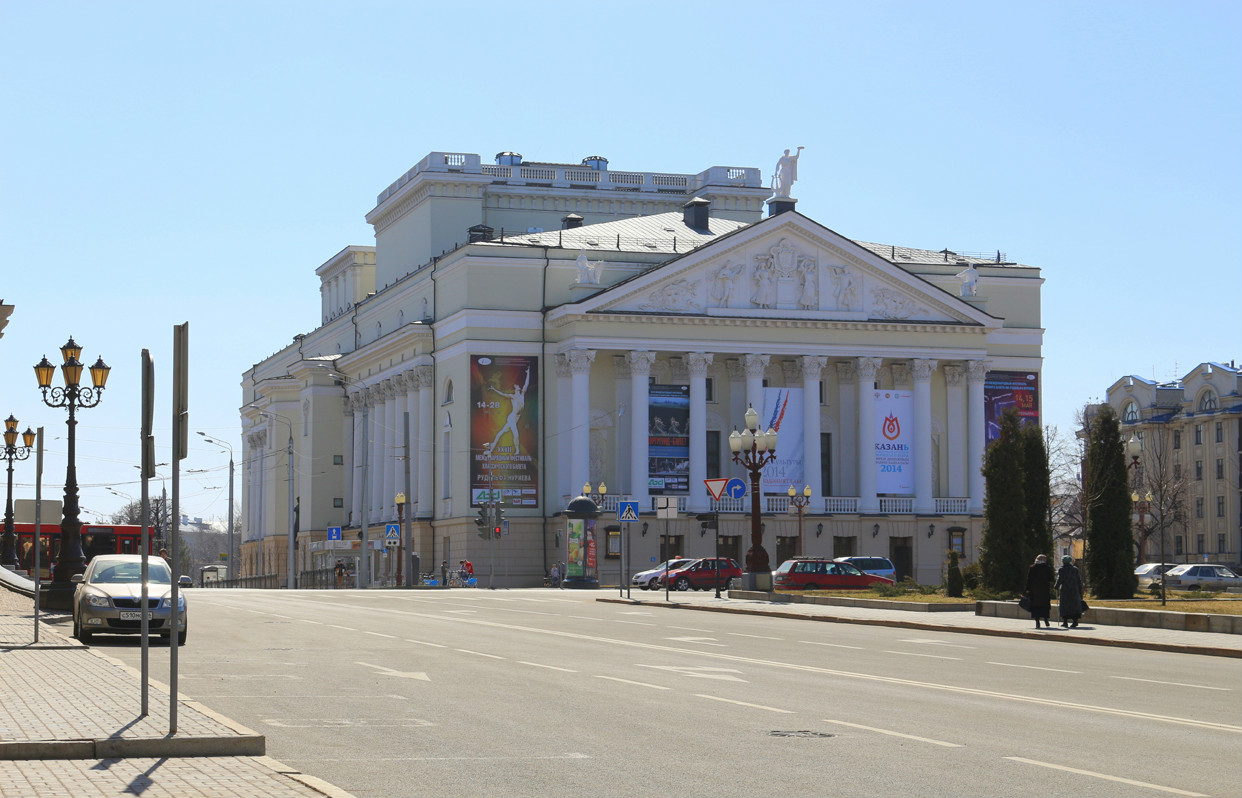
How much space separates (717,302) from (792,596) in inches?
1436

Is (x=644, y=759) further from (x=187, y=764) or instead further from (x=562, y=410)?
(x=562, y=410)

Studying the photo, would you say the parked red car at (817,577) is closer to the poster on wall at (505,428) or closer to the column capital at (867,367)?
the poster on wall at (505,428)

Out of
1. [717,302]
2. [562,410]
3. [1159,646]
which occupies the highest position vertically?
[717,302]

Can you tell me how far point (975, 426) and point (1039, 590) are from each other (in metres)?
54.6

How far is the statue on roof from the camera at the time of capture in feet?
279

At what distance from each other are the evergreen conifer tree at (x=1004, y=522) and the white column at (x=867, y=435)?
3886 cm

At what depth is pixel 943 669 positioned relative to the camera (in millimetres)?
23812

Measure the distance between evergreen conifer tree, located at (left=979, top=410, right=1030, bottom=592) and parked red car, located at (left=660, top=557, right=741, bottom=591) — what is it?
21424mm

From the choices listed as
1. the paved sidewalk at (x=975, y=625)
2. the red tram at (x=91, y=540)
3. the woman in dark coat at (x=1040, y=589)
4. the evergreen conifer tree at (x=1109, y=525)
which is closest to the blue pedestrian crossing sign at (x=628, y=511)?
the paved sidewalk at (x=975, y=625)

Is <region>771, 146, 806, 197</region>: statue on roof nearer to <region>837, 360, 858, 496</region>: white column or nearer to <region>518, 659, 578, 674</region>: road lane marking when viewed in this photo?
<region>837, 360, 858, 496</region>: white column

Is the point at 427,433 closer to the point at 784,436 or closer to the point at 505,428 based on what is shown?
the point at 505,428

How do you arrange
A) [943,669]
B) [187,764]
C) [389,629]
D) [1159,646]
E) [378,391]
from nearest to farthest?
[187,764] < [943,669] < [1159,646] < [389,629] < [378,391]

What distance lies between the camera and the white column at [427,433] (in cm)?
8706

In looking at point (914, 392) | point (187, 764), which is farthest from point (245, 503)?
point (187, 764)
